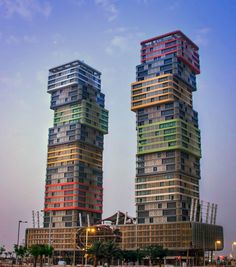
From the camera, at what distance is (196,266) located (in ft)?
611

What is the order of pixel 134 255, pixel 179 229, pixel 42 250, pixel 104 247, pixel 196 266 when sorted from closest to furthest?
pixel 104 247
pixel 42 250
pixel 134 255
pixel 196 266
pixel 179 229

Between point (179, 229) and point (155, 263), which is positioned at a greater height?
point (179, 229)

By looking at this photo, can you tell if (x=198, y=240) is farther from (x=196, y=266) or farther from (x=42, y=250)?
(x=42, y=250)

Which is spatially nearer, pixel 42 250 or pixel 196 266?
pixel 42 250

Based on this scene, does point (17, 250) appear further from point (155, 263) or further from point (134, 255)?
point (155, 263)

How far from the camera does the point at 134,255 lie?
543 feet

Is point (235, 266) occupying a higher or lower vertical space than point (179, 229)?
lower

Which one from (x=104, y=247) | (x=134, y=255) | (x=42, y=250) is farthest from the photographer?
(x=134, y=255)

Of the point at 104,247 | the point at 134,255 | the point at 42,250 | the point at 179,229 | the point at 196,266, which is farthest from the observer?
the point at 179,229

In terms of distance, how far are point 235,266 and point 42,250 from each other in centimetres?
8091

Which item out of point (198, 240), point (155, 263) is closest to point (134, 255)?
point (155, 263)

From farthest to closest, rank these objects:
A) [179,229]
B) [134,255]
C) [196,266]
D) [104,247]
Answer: [179,229], [196,266], [134,255], [104,247]

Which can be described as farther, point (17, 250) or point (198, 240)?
point (198, 240)

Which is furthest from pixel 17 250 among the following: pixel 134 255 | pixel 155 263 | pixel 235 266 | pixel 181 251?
pixel 235 266
